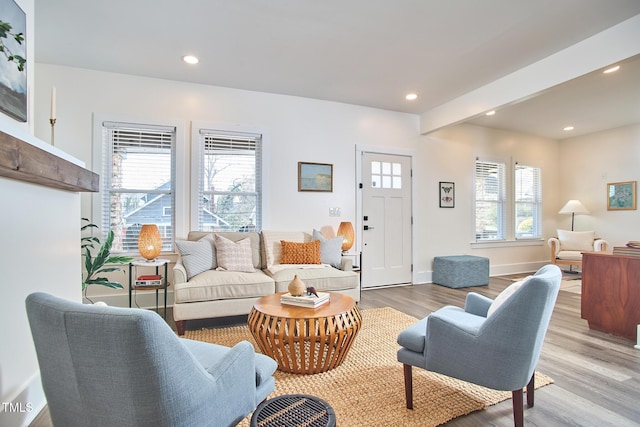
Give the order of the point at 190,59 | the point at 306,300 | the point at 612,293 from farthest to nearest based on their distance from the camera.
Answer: the point at 190,59, the point at 612,293, the point at 306,300

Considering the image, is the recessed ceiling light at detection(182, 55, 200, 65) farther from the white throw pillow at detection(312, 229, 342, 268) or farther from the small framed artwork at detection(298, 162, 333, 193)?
the white throw pillow at detection(312, 229, 342, 268)

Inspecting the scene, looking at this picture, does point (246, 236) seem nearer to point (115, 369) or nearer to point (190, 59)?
point (190, 59)

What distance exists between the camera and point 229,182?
4176 millimetres

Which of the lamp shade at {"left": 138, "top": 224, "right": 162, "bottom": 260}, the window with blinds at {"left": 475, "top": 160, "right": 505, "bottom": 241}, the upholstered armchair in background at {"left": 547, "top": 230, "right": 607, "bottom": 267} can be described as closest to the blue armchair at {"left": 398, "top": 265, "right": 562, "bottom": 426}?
the lamp shade at {"left": 138, "top": 224, "right": 162, "bottom": 260}

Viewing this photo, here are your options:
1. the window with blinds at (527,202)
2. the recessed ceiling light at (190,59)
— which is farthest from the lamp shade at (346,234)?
the window with blinds at (527,202)

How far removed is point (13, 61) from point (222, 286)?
215cm

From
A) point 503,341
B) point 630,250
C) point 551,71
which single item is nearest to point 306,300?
point 503,341

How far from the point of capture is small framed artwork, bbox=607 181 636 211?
18.7 feet

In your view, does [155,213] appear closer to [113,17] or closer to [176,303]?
[176,303]

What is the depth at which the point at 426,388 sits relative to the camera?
6.48 ft

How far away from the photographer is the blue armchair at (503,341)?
1.45m

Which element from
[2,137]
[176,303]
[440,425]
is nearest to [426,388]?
[440,425]

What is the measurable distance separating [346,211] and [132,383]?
3961 millimetres

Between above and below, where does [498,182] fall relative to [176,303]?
above
